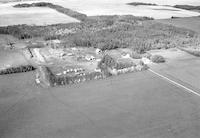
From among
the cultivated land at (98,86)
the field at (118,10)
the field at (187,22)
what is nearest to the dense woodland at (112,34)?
the cultivated land at (98,86)

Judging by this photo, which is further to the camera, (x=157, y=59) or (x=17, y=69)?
(x=157, y=59)

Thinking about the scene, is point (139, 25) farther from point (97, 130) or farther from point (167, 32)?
point (97, 130)

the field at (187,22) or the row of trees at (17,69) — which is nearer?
the row of trees at (17,69)

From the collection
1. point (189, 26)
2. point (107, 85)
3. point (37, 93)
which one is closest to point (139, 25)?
point (189, 26)

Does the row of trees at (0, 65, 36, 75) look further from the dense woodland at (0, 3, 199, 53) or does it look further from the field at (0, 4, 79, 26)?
the field at (0, 4, 79, 26)

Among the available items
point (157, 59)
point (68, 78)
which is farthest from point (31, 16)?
point (68, 78)

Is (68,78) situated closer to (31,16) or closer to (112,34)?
(112,34)

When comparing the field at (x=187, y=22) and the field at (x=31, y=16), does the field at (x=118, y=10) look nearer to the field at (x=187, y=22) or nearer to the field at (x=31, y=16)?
the field at (x=187, y=22)

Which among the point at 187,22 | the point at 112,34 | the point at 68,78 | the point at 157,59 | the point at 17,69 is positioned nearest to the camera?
the point at 68,78

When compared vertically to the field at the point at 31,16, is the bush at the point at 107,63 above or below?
below

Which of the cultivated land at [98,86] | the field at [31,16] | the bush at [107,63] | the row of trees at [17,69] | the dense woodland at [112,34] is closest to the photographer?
the cultivated land at [98,86]
